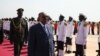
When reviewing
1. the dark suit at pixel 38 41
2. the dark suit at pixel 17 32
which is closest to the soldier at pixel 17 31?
the dark suit at pixel 17 32

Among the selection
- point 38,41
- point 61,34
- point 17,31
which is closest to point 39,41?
point 38,41

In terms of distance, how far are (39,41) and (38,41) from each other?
23mm

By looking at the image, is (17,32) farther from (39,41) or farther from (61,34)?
(39,41)

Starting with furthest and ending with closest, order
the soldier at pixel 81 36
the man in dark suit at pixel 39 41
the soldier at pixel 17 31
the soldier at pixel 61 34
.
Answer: the soldier at pixel 61 34 → the soldier at pixel 81 36 → the soldier at pixel 17 31 → the man in dark suit at pixel 39 41

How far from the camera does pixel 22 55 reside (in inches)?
640

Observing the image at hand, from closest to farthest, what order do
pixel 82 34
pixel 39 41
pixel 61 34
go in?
pixel 39 41 < pixel 82 34 < pixel 61 34

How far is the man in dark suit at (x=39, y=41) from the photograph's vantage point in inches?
280

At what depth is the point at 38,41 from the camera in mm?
7188

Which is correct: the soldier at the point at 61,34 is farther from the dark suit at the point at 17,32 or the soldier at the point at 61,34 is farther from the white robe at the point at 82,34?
the dark suit at the point at 17,32

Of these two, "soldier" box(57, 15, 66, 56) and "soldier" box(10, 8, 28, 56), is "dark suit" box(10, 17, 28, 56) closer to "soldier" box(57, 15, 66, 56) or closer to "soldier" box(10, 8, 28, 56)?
"soldier" box(10, 8, 28, 56)

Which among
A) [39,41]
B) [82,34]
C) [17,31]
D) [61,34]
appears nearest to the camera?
[39,41]

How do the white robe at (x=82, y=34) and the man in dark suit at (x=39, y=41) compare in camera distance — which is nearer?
the man in dark suit at (x=39, y=41)

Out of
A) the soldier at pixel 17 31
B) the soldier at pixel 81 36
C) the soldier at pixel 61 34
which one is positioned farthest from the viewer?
the soldier at pixel 61 34

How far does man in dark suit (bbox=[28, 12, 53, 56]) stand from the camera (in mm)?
7109
